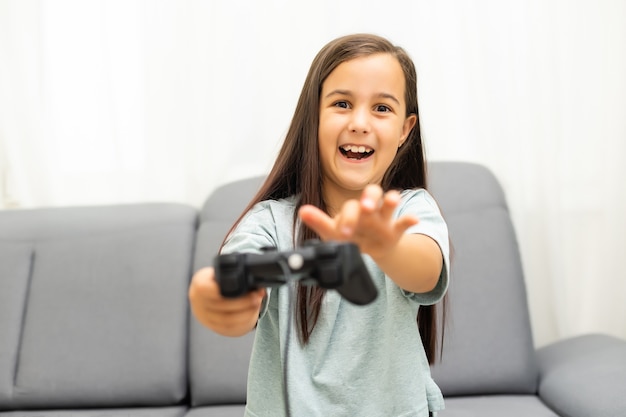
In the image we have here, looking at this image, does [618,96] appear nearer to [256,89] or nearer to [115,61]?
[256,89]

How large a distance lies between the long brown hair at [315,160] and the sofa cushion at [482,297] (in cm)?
39

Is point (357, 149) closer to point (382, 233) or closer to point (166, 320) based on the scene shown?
point (382, 233)

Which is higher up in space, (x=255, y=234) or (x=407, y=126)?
(x=407, y=126)

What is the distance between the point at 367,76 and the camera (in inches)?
44.9

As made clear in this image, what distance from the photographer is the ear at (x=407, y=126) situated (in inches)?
49.1

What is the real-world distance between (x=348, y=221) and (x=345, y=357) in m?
0.41

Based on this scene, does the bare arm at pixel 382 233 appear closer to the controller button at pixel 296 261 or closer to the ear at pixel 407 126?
the controller button at pixel 296 261

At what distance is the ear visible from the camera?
1246 mm

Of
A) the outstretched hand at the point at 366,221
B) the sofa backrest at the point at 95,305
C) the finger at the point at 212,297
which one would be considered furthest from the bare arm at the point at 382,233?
the sofa backrest at the point at 95,305

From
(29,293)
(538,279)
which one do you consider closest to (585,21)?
(538,279)

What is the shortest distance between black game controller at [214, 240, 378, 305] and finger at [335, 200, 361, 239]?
41 mm

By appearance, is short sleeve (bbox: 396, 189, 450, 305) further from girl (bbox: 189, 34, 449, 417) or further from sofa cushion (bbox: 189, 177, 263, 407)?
sofa cushion (bbox: 189, 177, 263, 407)

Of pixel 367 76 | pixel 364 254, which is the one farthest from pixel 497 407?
pixel 367 76

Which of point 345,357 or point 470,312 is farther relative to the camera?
point 470,312
